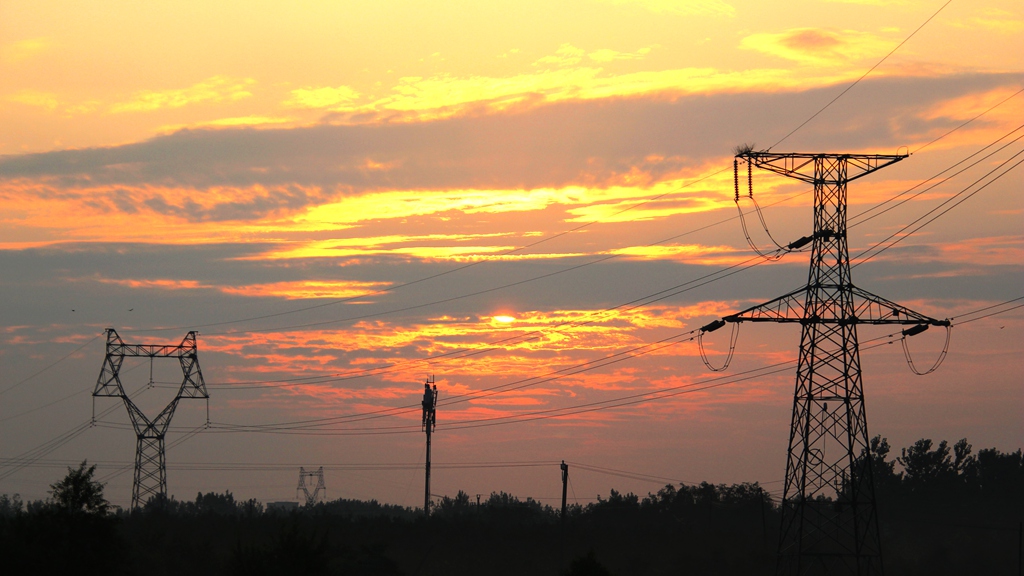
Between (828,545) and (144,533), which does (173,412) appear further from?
(828,545)

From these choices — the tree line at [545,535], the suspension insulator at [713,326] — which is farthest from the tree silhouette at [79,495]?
the suspension insulator at [713,326]

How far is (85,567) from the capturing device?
163ft

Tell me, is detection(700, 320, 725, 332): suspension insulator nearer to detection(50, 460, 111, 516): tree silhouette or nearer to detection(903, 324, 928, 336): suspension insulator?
detection(903, 324, 928, 336): suspension insulator

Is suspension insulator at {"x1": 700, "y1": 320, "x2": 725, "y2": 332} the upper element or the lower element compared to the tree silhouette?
upper

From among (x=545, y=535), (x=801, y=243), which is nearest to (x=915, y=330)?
(x=801, y=243)

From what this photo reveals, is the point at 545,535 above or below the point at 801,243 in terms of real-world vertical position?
below

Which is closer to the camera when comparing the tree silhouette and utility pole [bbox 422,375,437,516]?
the tree silhouette

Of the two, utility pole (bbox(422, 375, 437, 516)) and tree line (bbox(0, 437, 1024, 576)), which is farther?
utility pole (bbox(422, 375, 437, 516))

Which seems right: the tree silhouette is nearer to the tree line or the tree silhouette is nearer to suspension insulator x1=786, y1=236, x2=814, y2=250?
the tree line

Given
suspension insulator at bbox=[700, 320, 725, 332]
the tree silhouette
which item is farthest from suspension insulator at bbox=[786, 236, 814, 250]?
the tree silhouette

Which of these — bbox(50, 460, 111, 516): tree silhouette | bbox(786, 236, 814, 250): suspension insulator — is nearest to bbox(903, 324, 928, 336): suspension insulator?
bbox(786, 236, 814, 250): suspension insulator

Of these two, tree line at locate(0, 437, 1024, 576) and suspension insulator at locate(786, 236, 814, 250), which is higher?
suspension insulator at locate(786, 236, 814, 250)

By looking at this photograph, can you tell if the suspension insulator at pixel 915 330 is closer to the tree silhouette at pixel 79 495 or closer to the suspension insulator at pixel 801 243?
the suspension insulator at pixel 801 243

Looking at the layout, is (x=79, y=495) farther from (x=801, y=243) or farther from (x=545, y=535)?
(x=545, y=535)
